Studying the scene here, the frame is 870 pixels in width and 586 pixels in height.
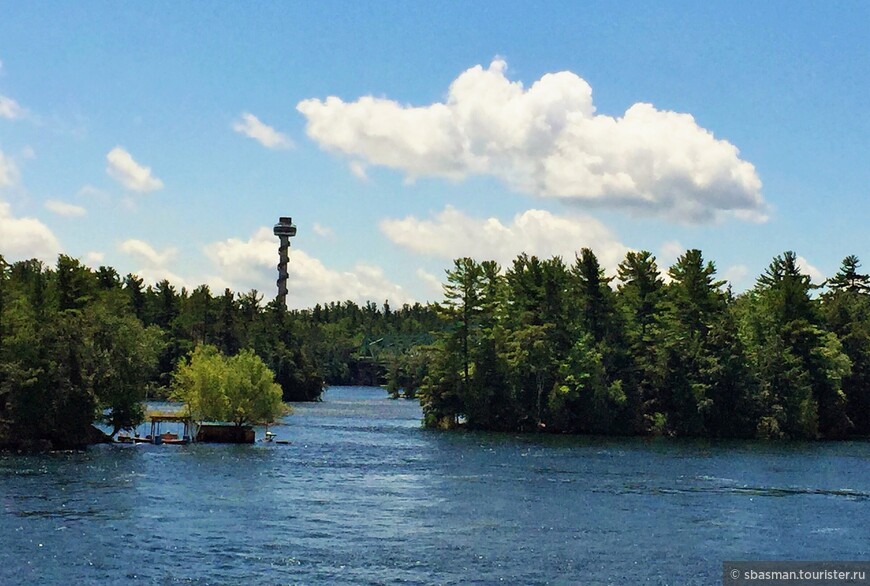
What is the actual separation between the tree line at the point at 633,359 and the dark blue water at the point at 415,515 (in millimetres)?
23218

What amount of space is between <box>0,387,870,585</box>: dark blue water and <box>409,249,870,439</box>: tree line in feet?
76.2

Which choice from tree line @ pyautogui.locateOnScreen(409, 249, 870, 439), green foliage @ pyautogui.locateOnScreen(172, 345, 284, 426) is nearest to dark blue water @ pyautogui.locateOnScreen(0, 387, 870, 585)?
green foliage @ pyautogui.locateOnScreen(172, 345, 284, 426)

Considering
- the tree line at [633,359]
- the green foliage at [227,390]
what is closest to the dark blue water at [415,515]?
the green foliage at [227,390]

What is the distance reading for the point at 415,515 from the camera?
6291 cm

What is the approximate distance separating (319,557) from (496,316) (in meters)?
87.1

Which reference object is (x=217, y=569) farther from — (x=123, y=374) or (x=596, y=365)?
(x=596, y=365)

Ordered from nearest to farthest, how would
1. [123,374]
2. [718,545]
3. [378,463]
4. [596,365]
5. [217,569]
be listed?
[217,569] → [718,545] → [378,463] → [123,374] → [596,365]

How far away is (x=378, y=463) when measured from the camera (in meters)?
92.2

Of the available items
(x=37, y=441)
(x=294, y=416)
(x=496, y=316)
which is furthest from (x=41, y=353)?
(x=294, y=416)

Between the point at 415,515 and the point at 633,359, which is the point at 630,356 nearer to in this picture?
the point at 633,359

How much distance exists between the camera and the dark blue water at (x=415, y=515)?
47438 mm

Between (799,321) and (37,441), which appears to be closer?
(37,441)

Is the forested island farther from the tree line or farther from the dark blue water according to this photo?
the dark blue water

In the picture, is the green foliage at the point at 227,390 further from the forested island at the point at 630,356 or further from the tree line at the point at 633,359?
the tree line at the point at 633,359
